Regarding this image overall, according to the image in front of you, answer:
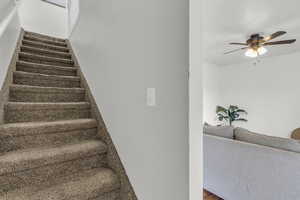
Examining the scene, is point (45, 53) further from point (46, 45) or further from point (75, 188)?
point (75, 188)

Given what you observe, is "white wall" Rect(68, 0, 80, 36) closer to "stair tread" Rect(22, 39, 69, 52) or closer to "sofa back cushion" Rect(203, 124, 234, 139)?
"stair tread" Rect(22, 39, 69, 52)

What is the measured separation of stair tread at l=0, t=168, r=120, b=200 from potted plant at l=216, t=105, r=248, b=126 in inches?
174

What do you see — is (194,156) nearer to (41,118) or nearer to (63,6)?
(41,118)

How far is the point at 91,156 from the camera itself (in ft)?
4.43

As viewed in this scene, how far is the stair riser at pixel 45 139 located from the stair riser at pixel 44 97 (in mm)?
585

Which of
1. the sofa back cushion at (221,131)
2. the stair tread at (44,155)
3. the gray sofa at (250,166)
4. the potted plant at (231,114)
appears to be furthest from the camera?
the potted plant at (231,114)

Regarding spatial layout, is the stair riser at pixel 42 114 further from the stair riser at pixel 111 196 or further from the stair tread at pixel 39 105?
the stair riser at pixel 111 196

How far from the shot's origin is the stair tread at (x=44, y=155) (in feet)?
3.44

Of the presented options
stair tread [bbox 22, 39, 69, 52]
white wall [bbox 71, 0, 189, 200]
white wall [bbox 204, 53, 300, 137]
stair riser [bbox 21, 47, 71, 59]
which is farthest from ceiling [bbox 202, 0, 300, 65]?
stair tread [bbox 22, 39, 69, 52]

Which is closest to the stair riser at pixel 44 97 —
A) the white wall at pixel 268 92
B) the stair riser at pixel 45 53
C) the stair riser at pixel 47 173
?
Result: the stair riser at pixel 47 173

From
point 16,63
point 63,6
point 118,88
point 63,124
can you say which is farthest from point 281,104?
point 63,6

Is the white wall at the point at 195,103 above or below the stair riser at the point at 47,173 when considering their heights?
above

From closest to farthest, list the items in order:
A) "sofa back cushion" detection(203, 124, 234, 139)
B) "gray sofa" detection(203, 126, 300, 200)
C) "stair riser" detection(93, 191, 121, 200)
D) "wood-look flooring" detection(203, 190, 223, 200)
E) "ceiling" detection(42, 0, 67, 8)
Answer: "stair riser" detection(93, 191, 121, 200)
"gray sofa" detection(203, 126, 300, 200)
"sofa back cushion" detection(203, 124, 234, 139)
"wood-look flooring" detection(203, 190, 223, 200)
"ceiling" detection(42, 0, 67, 8)

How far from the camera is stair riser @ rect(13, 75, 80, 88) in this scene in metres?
1.85
